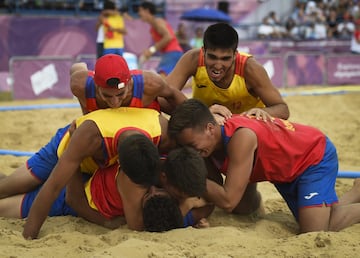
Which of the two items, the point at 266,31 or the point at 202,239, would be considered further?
the point at 266,31

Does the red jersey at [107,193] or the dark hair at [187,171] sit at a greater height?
the dark hair at [187,171]

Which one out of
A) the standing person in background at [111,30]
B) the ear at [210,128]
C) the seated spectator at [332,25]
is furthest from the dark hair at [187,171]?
the seated spectator at [332,25]

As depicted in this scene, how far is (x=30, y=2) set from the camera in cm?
1516

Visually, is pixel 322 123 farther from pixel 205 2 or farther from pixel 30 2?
pixel 205 2

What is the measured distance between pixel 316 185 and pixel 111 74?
1574mm

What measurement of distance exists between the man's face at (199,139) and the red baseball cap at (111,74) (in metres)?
0.52

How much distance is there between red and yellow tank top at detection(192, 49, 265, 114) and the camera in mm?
4656

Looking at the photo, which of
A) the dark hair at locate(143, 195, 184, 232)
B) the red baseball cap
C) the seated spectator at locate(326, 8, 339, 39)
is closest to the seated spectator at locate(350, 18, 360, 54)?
the seated spectator at locate(326, 8, 339, 39)

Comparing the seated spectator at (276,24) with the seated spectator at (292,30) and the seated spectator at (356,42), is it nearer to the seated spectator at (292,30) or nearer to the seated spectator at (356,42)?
the seated spectator at (292,30)

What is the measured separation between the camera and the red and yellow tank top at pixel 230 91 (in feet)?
15.3

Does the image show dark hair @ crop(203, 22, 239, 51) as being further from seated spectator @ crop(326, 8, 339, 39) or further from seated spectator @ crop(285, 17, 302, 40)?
seated spectator @ crop(326, 8, 339, 39)

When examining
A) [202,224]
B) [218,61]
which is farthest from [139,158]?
[218,61]

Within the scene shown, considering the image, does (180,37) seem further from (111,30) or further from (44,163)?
(44,163)

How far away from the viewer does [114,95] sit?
3857mm
